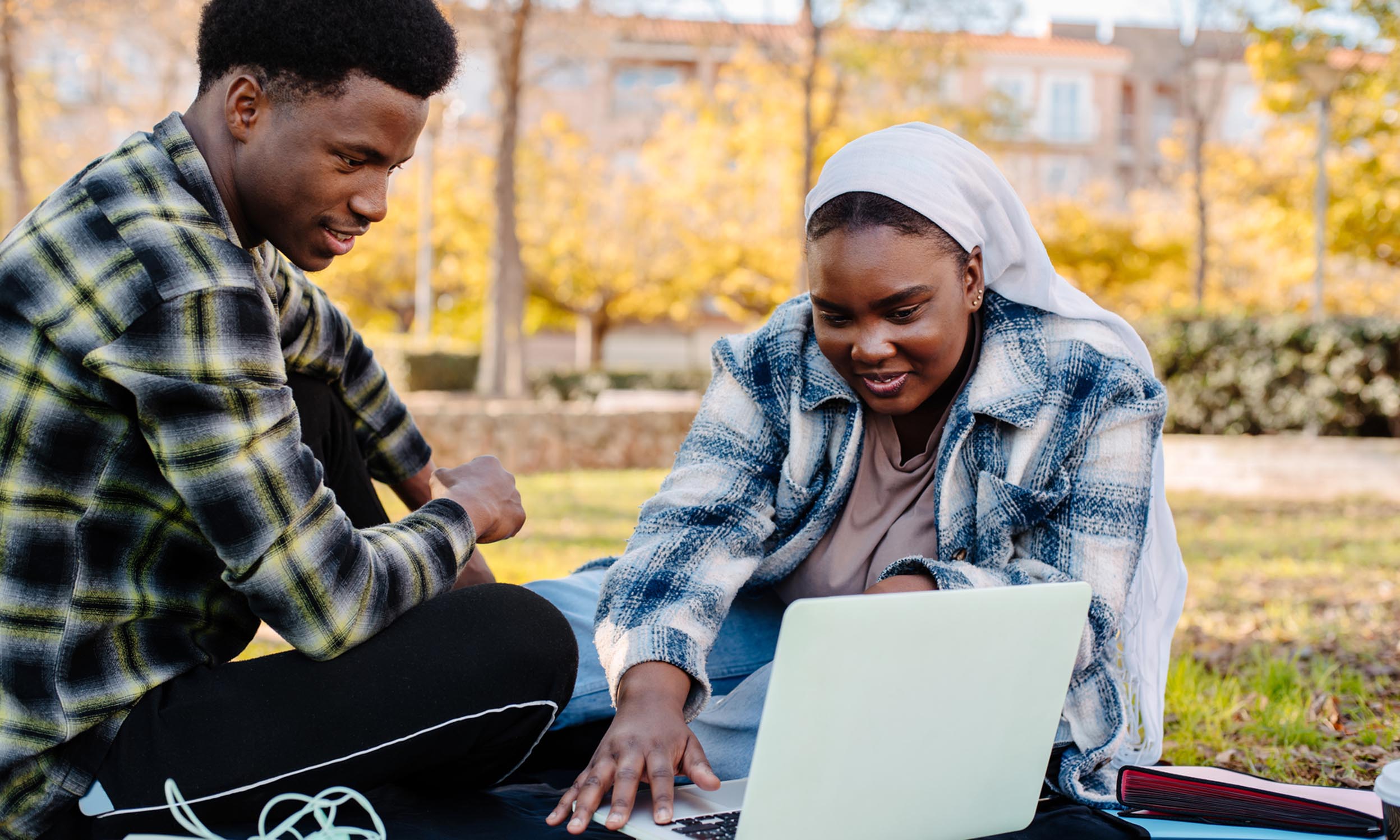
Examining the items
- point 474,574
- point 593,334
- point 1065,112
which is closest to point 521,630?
point 474,574

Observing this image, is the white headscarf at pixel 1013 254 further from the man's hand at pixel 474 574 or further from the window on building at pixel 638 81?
the window on building at pixel 638 81

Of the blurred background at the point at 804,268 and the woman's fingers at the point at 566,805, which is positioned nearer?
the woman's fingers at the point at 566,805

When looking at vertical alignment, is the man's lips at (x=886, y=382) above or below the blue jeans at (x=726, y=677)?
above

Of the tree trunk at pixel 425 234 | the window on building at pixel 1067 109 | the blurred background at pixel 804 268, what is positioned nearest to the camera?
the blurred background at pixel 804 268

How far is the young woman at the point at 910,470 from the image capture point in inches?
82.3

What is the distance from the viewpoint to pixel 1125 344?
2363mm

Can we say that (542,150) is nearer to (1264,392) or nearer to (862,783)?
(1264,392)

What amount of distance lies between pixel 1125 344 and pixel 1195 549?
4758mm

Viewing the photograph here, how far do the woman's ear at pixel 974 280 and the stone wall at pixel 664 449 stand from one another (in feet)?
25.5

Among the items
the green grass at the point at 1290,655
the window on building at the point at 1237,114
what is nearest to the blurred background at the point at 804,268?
the green grass at the point at 1290,655

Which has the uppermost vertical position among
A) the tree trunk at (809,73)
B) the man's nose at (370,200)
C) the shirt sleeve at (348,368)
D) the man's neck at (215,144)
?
the tree trunk at (809,73)

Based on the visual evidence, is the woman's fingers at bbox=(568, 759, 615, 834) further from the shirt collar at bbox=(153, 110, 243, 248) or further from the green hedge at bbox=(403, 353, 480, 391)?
the green hedge at bbox=(403, 353, 480, 391)

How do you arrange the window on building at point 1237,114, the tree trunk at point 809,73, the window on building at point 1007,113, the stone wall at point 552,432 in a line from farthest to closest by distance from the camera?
the window on building at point 1237,114
the window on building at point 1007,113
the tree trunk at point 809,73
the stone wall at point 552,432

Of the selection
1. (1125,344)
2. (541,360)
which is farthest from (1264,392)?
(541,360)
